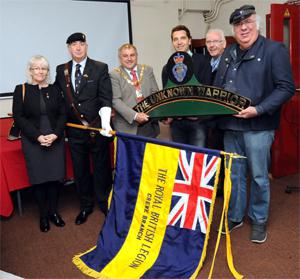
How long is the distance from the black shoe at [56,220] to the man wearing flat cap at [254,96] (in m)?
1.37

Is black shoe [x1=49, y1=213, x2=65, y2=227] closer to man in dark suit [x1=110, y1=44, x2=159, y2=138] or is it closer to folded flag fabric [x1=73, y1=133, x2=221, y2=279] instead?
folded flag fabric [x1=73, y1=133, x2=221, y2=279]

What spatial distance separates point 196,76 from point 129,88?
21.2 inches

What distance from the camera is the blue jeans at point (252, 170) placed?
2311 millimetres

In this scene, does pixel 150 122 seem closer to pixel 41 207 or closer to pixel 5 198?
pixel 41 207

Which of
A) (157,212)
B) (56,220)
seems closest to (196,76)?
(157,212)

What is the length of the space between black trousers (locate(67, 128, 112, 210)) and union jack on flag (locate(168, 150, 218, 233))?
86 centimetres

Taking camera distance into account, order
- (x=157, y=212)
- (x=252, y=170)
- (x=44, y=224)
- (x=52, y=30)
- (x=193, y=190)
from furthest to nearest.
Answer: (x=52, y=30) → (x=44, y=224) → (x=252, y=170) → (x=157, y=212) → (x=193, y=190)

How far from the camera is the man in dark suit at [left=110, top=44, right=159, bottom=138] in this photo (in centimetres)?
266

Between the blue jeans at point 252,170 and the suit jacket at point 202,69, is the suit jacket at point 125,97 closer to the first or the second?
the suit jacket at point 202,69

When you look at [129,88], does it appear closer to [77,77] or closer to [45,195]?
[77,77]

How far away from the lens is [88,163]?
286 centimetres

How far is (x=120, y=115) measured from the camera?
2.75 meters

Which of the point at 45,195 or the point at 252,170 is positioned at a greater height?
the point at 252,170

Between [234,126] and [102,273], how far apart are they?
124cm
